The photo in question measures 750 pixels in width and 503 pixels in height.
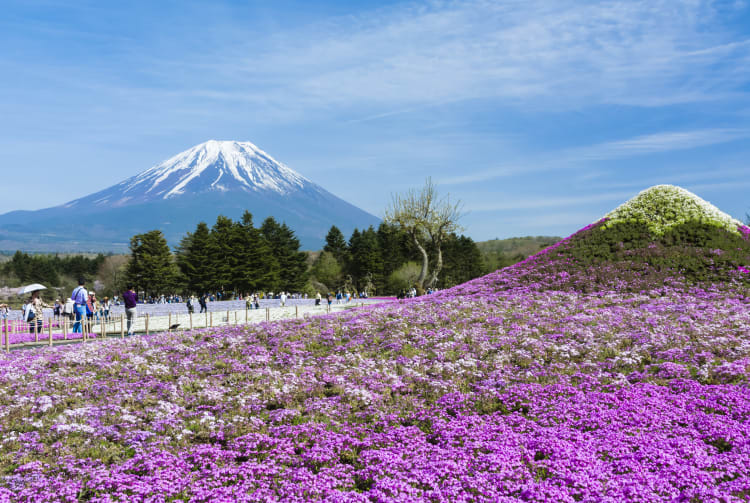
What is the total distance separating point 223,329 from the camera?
18438 millimetres

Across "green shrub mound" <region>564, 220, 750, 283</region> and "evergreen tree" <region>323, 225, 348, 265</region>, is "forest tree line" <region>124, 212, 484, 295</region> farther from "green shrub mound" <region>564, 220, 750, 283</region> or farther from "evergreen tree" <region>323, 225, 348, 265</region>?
"green shrub mound" <region>564, 220, 750, 283</region>

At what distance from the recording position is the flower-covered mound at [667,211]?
2847 cm

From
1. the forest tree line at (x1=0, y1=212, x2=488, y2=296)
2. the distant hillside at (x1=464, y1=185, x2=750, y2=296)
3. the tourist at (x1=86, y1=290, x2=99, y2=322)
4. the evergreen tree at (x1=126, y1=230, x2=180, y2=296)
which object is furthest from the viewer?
the evergreen tree at (x1=126, y1=230, x2=180, y2=296)

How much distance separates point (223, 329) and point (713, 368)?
14.5 meters

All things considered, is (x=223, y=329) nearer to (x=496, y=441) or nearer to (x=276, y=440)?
(x=276, y=440)

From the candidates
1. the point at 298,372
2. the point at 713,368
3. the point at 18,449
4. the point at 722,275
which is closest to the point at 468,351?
the point at 298,372

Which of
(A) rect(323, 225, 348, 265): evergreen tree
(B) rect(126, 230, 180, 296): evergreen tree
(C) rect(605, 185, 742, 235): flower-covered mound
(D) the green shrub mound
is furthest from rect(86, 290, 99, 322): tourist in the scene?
(A) rect(323, 225, 348, 265): evergreen tree

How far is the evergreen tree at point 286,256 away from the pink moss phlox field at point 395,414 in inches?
2663

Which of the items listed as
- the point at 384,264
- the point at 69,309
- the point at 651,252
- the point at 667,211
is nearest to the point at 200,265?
the point at 384,264

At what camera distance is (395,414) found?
941cm

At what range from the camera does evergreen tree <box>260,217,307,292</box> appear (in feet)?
277

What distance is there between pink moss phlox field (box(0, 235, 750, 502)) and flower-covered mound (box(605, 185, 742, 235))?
1331 cm

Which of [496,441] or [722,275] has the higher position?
[722,275]

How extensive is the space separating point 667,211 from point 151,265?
6740 cm
